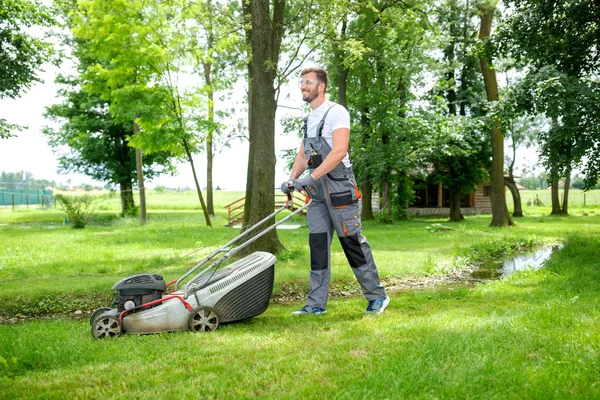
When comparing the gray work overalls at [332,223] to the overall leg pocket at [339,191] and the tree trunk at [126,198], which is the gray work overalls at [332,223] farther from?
the tree trunk at [126,198]

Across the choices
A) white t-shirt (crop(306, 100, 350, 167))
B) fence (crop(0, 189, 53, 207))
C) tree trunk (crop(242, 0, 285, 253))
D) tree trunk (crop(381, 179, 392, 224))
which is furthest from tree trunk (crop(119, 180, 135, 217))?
white t-shirt (crop(306, 100, 350, 167))

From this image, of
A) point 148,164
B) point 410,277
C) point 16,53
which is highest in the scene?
point 16,53

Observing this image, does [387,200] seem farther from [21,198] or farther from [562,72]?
[21,198]

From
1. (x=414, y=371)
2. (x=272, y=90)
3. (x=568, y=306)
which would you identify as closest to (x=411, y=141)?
(x=272, y=90)

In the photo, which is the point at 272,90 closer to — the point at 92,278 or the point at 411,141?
the point at 92,278

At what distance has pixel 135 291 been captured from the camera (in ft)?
16.3

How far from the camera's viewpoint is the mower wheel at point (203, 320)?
4980 mm

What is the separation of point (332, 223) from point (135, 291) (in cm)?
200

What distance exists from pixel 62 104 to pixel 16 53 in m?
14.2

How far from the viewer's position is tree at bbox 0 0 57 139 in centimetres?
1948

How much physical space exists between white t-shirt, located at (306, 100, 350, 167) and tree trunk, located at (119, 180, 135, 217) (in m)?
25.1

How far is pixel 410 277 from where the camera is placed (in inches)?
360

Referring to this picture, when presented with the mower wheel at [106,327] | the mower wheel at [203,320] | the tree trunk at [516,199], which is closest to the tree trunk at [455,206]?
the tree trunk at [516,199]

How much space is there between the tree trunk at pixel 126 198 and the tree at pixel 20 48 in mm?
9413
